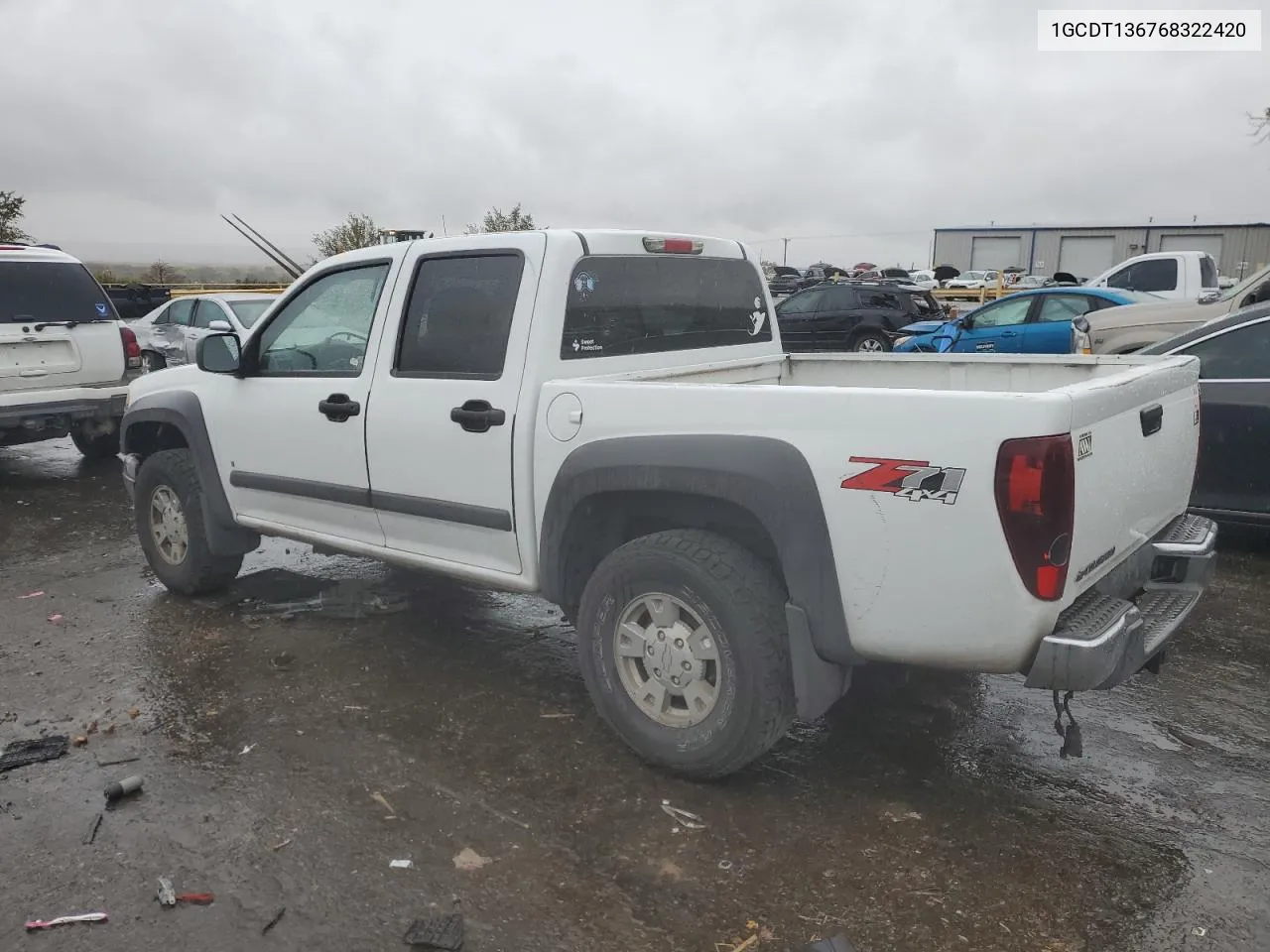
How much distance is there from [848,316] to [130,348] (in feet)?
39.4

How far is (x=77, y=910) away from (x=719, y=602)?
6.73 ft

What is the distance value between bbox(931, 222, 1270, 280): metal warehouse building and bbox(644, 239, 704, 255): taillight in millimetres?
43294

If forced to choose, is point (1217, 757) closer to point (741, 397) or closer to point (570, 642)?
point (741, 397)

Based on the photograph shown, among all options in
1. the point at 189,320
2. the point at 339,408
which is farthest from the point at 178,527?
the point at 189,320

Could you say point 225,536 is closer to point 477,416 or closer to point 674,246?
point 477,416

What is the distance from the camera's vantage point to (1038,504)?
8.52ft

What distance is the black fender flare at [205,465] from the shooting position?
5.09m

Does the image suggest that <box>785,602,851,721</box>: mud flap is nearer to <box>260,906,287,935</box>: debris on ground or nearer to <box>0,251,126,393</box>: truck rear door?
<box>260,906,287,935</box>: debris on ground

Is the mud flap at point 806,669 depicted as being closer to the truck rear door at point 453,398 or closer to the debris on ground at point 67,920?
the truck rear door at point 453,398

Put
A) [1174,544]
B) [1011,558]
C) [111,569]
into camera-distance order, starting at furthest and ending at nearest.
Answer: [111,569], [1174,544], [1011,558]

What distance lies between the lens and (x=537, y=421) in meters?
3.63

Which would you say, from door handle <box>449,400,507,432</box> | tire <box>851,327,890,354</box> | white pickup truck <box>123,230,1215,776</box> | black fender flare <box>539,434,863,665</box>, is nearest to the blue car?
tire <box>851,327,890,354</box>

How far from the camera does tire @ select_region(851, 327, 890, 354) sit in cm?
1716

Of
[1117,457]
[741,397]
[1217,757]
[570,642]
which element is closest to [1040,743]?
[1217,757]
